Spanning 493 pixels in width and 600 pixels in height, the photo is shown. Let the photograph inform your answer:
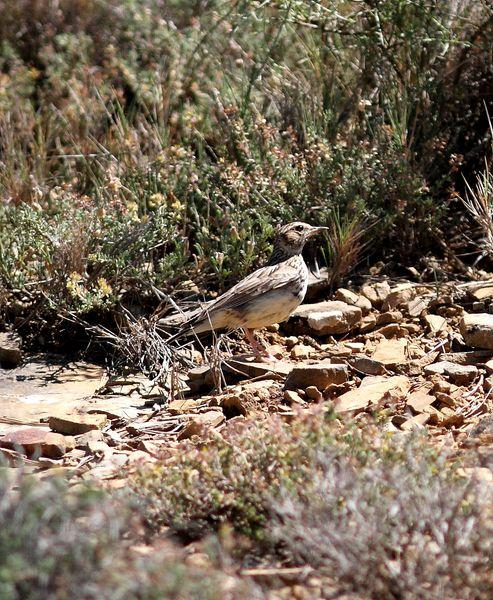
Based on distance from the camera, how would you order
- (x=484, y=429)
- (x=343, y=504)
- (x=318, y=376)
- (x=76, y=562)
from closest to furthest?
(x=76, y=562)
(x=343, y=504)
(x=484, y=429)
(x=318, y=376)

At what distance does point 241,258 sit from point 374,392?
189 centimetres

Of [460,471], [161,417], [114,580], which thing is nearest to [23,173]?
[161,417]

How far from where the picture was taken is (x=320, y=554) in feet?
10.2

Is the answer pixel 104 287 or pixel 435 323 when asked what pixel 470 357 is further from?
pixel 104 287

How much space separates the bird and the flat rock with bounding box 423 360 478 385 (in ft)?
3.45

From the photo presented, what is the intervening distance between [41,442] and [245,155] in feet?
10.3

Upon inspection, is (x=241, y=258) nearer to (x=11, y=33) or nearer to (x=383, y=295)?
(x=383, y=295)

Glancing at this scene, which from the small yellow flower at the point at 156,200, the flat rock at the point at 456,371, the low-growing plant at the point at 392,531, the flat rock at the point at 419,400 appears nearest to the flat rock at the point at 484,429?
the flat rock at the point at 419,400

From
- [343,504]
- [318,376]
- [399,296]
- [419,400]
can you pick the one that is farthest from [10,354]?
[343,504]

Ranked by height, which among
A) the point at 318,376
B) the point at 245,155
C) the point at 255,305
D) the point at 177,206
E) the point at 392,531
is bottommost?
the point at 318,376

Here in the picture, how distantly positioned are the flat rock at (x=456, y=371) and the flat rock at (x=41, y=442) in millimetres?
1968

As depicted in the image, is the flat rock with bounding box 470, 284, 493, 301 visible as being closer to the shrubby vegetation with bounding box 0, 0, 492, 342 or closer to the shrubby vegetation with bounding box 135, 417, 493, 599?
the shrubby vegetation with bounding box 0, 0, 492, 342

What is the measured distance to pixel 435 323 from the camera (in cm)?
618

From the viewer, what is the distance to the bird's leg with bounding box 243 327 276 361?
6.08 m
